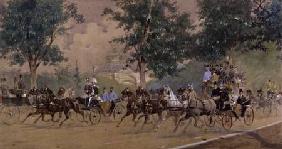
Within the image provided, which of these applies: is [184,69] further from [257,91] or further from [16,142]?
[16,142]

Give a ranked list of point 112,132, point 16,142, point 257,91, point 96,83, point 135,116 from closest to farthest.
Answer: point 16,142, point 112,132, point 135,116, point 96,83, point 257,91

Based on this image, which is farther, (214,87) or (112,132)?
(214,87)

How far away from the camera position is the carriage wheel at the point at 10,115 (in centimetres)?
1255

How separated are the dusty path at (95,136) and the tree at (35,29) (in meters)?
1.85

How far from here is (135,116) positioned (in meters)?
12.8

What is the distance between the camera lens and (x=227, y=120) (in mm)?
12922

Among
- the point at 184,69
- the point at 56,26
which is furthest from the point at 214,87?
the point at 56,26

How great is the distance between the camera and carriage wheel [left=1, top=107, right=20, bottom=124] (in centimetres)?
1255

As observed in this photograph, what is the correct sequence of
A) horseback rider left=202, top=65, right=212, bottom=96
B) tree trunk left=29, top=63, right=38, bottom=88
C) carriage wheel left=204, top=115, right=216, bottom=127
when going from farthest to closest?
horseback rider left=202, top=65, right=212, bottom=96 < tree trunk left=29, top=63, right=38, bottom=88 < carriage wheel left=204, top=115, right=216, bottom=127

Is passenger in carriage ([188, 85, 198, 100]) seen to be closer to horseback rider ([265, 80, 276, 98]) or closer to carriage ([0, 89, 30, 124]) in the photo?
carriage ([0, 89, 30, 124])

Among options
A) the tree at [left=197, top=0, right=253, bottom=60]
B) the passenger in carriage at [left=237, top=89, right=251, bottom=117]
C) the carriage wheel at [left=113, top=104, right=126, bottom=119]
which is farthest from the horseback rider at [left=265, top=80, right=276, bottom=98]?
the carriage wheel at [left=113, top=104, right=126, bottom=119]

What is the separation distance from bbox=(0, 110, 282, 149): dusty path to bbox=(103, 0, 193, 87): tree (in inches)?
85.4

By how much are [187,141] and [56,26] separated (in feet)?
16.6

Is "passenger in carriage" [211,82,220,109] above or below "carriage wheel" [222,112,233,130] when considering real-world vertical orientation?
above
